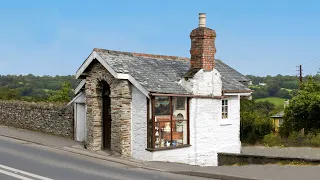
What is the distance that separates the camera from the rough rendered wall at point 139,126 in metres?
17.0

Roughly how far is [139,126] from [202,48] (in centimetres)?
461

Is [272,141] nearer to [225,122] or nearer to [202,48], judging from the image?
[225,122]

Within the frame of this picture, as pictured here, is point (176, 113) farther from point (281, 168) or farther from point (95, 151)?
point (281, 168)

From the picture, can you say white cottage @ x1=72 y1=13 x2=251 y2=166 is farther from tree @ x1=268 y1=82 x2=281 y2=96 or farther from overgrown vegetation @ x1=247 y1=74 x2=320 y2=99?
tree @ x1=268 y1=82 x2=281 y2=96

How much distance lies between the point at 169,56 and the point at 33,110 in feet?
28.9

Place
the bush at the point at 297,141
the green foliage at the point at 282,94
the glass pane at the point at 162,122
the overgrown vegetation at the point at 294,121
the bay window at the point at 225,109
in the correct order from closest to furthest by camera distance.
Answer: the glass pane at the point at 162,122, the bay window at the point at 225,109, the bush at the point at 297,141, the overgrown vegetation at the point at 294,121, the green foliage at the point at 282,94

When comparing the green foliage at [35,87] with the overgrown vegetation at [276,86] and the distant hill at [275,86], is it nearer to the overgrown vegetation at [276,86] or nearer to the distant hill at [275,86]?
the distant hill at [275,86]

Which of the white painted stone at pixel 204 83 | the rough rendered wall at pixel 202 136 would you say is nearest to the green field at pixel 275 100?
the rough rendered wall at pixel 202 136

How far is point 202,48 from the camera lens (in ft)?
61.4

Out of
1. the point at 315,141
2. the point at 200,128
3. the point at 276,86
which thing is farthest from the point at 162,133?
the point at 276,86

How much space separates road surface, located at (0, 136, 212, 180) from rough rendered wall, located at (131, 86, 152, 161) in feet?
5.02

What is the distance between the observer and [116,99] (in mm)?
17469

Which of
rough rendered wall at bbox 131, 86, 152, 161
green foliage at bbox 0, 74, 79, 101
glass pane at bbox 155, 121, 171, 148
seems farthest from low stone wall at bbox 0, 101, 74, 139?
green foliage at bbox 0, 74, 79, 101

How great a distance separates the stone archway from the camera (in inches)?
679
